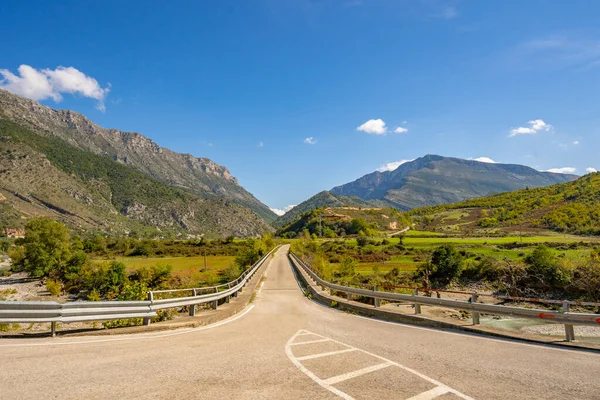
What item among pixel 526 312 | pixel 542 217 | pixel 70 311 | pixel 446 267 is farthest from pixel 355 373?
pixel 542 217

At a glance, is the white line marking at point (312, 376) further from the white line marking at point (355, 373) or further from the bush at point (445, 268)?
the bush at point (445, 268)

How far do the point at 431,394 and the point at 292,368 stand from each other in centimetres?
225

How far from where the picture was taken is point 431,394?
14.9 ft

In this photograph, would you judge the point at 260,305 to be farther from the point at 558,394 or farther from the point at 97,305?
the point at 558,394

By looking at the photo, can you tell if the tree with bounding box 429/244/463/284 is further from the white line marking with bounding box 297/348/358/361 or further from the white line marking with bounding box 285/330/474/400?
the white line marking with bounding box 297/348/358/361

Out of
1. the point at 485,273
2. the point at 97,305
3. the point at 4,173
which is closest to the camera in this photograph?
the point at 97,305

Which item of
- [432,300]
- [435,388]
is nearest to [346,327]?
[432,300]

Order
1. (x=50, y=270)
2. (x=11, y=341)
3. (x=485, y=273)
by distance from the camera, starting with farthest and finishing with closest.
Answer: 1. (x=50, y=270)
2. (x=485, y=273)
3. (x=11, y=341)

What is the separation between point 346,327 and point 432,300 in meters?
3.05

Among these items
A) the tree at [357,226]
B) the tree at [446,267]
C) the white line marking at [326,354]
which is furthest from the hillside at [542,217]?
the white line marking at [326,354]

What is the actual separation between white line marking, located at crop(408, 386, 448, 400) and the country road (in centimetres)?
2

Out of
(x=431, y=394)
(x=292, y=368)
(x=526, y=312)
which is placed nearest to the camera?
(x=431, y=394)

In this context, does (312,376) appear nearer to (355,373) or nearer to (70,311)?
(355,373)

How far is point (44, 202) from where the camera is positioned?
17900 cm
